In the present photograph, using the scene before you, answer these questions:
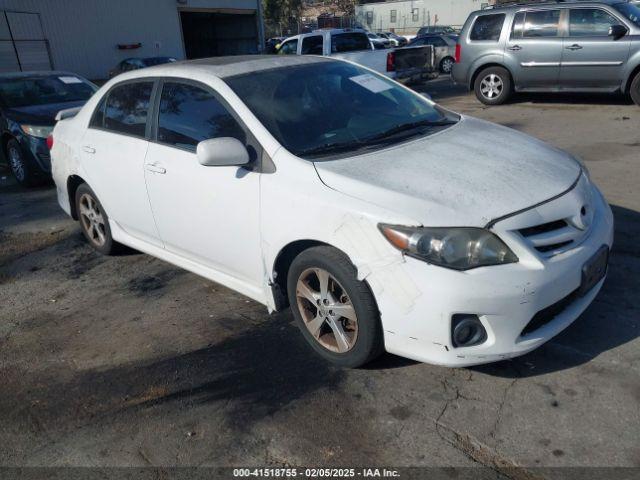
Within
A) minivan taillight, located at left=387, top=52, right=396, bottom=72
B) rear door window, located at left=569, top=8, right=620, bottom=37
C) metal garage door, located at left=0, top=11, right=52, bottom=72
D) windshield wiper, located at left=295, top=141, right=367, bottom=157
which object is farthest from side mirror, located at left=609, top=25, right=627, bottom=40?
metal garage door, located at left=0, top=11, right=52, bottom=72

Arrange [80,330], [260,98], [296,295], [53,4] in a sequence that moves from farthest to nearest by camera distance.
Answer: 1. [53,4]
2. [80,330]
3. [260,98]
4. [296,295]

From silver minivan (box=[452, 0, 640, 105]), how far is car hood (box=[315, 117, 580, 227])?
25.0 feet

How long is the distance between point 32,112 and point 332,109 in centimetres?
608

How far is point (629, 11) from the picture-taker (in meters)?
9.57

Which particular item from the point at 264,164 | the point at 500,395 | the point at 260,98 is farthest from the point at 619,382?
the point at 260,98

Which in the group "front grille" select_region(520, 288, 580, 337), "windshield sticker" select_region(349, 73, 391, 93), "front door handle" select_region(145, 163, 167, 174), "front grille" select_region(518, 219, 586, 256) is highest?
"windshield sticker" select_region(349, 73, 391, 93)

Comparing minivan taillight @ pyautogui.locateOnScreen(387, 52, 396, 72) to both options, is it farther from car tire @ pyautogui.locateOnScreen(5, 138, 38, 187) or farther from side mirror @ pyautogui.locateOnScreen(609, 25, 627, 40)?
car tire @ pyautogui.locateOnScreen(5, 138, 38, 187)

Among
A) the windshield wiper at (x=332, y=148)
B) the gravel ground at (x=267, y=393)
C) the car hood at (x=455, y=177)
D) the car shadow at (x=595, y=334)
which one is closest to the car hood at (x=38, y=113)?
the gravel ground at (x=267, y=393)

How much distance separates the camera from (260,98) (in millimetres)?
3434

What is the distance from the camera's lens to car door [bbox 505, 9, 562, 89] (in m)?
10.2

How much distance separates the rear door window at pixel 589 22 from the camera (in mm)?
9656

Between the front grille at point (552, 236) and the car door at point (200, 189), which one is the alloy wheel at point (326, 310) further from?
the front grille at point (552, 236)

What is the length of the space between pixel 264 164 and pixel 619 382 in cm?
224

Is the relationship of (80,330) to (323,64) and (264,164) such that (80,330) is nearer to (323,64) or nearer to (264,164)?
(264,164)
